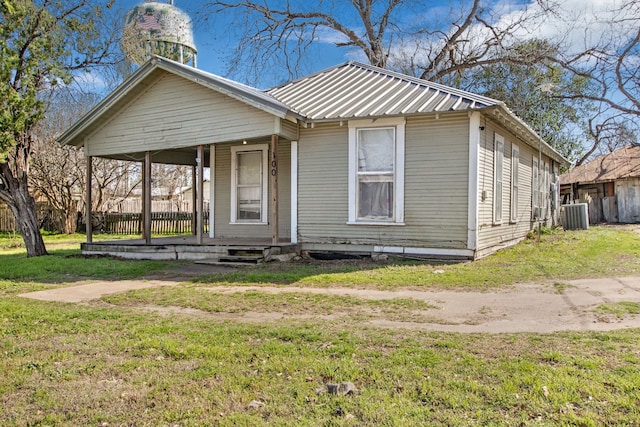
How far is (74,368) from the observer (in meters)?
4.18

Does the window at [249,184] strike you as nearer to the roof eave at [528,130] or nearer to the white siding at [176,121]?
the white siding at [176,121]

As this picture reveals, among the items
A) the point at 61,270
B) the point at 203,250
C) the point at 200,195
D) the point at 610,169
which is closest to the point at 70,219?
the point at 61,270

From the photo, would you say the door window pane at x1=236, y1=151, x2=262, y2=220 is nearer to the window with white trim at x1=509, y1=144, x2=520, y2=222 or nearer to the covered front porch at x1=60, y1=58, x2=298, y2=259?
the covered front porch at x1=60, y1=58, x2=298, y2=259

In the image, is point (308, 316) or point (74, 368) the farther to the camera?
point (308, 316)

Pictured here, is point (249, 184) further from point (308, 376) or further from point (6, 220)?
point (6, 220)

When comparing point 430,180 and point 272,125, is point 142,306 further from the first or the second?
point 430,180

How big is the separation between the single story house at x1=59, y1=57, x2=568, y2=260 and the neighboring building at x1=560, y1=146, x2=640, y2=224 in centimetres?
1640

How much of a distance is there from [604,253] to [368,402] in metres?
10.6

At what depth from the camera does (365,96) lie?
11.8 m

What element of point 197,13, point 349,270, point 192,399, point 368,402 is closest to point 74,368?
point 192,399

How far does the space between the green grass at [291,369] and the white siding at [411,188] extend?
13.2 feet

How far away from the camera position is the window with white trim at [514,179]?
45.1 ft

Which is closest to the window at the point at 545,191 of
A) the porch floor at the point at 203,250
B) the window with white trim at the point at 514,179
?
the window with white trim at the point at 514,179

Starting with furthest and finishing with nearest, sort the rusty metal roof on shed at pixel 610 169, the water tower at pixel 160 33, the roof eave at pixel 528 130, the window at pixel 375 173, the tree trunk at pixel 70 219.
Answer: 1. the rusty metal roof on shed at pixel 610 169
2. the tree trunk at pixel 70 219
3. the water tower at pixel 160 33
4. the window at pixel 375 173
5. the roof eave at pixel 528 130
